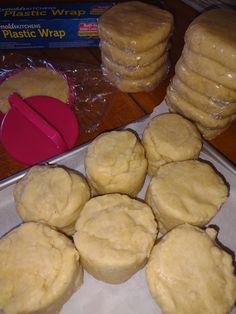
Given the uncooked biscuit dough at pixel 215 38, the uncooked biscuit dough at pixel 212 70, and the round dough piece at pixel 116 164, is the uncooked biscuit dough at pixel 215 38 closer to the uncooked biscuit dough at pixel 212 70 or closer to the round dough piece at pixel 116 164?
the uncooked biscuit dough at pixel 212 70

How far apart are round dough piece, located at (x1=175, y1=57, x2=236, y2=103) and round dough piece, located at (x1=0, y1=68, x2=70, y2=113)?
1.47 feet

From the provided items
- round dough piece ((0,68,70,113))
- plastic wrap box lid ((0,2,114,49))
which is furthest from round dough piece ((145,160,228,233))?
plastic wrap box lid ((0,2,114,49))

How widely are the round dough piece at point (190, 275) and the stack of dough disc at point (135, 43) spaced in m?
0.66

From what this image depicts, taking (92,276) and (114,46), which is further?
(114,46)

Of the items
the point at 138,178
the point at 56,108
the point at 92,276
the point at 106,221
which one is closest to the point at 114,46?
the point at 56,108

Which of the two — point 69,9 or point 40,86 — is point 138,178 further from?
point 69,9

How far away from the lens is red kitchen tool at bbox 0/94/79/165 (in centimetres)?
107

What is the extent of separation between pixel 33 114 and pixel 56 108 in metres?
0.11

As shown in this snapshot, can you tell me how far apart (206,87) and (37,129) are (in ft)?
1.83

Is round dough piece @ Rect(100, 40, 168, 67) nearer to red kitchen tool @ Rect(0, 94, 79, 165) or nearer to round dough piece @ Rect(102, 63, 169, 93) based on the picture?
round dough piece @ Rect(102, 63, 169, 93)

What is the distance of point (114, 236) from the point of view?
0.80 meters

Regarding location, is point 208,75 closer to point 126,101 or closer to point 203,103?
point 203,103

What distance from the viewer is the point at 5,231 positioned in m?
0.94

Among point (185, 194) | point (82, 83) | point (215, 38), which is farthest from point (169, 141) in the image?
point (82, 83)
